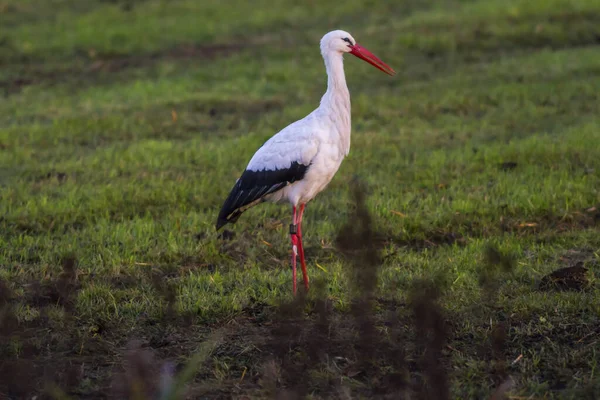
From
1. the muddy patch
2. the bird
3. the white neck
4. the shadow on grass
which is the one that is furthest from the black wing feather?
the muddy patch

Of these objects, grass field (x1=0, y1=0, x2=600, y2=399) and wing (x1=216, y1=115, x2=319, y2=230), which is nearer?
grass field (x1=0, y1=0, x2=600, y2=399)

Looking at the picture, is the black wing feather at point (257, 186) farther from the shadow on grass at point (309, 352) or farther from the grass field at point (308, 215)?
the shadow on grass at point (309, 352)

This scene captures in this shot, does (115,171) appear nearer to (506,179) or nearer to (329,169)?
(329,169)

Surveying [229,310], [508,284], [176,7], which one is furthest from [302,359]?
[176,7]

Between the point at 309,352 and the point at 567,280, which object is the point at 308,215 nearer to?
the point at 567,280

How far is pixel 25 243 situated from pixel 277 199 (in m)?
1.83

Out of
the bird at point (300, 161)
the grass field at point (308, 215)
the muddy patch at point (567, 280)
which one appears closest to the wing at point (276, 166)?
the bird at point (300, 161)

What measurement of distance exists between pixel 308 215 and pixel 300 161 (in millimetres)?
1400

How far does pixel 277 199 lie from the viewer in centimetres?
584

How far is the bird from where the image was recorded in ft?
18.1

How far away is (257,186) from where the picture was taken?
222 inches

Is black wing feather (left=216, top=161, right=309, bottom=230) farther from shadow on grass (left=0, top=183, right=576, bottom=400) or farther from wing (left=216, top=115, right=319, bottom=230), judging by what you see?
shadow on grass (left=0, top=183, right=576, bottom=400)

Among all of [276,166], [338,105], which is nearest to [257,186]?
[276,166]

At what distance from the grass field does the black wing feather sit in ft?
1.39
